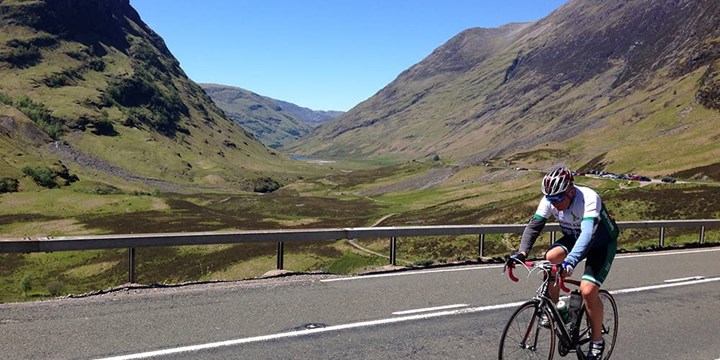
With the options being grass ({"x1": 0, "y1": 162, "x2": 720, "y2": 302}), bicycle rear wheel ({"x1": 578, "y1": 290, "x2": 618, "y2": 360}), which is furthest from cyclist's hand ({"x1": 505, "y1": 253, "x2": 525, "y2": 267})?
grass ({"x1": 0, "y1": 162, "x2": 720, "y2": 302})

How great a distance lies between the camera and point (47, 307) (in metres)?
10.0

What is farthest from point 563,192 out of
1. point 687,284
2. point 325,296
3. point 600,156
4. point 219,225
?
point 600,156

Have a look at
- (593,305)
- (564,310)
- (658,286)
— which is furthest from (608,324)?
(658,286)

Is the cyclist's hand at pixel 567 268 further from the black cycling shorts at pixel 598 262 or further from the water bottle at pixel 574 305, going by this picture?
the water bottle at pixel 574 305

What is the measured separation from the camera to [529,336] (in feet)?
22.5

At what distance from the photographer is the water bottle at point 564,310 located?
7.04 meters

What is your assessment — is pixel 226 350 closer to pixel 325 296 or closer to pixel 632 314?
pixel 325 296

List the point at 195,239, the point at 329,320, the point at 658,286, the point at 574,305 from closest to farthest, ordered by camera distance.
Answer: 1. the point at 574,305
2. the point at 329,320
3. the point at 658,286
4. the point at 195,239

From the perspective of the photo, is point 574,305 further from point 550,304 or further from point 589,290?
point 550,304

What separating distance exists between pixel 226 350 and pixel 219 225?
59.2m

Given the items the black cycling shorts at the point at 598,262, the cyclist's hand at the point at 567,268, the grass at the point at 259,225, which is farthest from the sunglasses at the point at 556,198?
the grass at the point at 259,225

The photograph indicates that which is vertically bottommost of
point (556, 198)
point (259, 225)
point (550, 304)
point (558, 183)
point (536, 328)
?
point (259, 225)

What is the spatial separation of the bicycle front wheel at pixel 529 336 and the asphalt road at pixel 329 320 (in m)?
1.16

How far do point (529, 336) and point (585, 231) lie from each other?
1.58 meters
